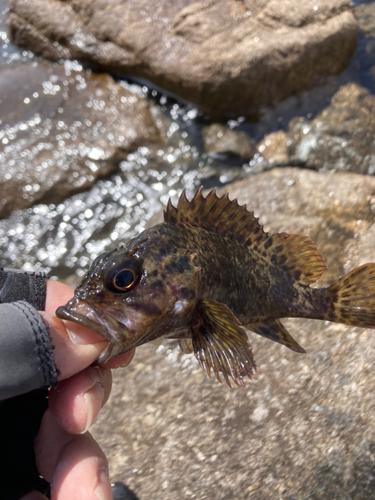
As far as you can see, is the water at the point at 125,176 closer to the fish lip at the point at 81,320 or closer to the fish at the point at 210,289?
the fish at the point at 210,289

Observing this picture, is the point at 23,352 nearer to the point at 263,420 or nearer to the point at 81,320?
the point at 81,320

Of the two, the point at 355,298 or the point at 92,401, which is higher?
the point at 355,298

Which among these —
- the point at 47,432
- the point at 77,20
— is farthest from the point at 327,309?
the point at 77,20

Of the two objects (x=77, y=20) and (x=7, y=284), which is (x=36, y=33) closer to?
(x=77, y=20)

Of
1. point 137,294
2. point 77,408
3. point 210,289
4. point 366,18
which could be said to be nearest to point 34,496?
point 77,408

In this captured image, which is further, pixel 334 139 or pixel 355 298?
pixel 334 139

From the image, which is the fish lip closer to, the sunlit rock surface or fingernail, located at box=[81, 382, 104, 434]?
fingernail, located at box=[81, 382, 104, 434]
